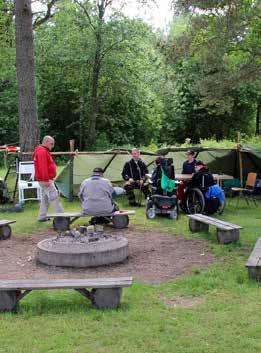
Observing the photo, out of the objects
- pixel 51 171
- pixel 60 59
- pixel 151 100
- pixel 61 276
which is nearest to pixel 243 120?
pixel 151 100

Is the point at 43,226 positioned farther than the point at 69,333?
Yes

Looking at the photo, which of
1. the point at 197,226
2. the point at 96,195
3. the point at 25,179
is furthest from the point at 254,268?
the point at 25,179

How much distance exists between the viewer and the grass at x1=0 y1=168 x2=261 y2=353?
4.60m

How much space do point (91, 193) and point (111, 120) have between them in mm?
17961

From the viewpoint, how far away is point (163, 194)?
11680mm

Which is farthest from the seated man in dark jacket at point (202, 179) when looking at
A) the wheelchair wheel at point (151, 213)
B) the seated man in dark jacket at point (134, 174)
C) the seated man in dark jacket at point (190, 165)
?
the seated man in dark jacket at point (134, 174)

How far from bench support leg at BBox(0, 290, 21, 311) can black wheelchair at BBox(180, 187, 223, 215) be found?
6.46 metres

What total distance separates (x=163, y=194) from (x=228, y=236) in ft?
10.3

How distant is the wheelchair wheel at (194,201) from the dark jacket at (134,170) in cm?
168

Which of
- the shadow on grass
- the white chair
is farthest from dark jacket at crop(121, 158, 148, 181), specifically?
the shadow on grass

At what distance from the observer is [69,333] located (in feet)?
16.1

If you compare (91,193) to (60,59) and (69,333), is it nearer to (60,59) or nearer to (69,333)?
(69,333)

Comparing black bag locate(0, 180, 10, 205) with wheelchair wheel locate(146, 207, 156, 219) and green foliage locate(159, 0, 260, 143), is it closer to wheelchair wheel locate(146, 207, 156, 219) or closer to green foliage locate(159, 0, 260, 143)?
wheelchair wheel locate(146, 207, 156, 219)

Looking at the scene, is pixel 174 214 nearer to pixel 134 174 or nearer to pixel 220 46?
pixel 134 174
